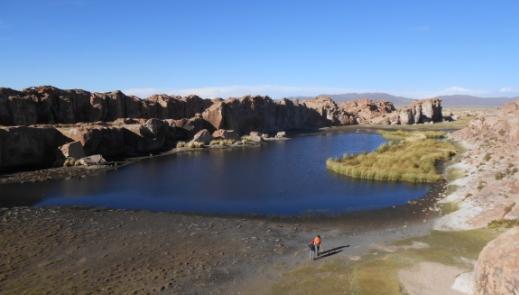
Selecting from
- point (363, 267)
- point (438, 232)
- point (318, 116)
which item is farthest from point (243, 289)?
point (318, 116)

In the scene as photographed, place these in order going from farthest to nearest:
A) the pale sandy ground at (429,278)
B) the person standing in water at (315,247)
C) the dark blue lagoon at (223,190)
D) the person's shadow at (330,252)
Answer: the dark blue lagoon at (223,190)
the person's shadow at (330,252)
the person standing in water at (315,247)
the pale sandy ground at (429,278)

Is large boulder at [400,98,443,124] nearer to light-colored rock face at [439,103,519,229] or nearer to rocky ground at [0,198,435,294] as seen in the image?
light-colored rock face at [439,103,519,229]

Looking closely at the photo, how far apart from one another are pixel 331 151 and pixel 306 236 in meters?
60.0

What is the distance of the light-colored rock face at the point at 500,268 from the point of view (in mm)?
13367

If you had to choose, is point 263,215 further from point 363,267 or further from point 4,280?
point 4,280

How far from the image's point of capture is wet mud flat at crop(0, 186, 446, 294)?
944 inches

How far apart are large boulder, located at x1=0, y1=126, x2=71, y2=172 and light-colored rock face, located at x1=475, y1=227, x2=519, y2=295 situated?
66238 mm

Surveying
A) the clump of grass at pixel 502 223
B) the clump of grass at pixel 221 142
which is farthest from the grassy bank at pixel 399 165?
the clump of grass at pixel 221 142

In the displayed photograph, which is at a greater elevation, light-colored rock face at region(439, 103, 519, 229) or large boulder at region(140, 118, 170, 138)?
large boulder at region(140, 118, 170, 138)

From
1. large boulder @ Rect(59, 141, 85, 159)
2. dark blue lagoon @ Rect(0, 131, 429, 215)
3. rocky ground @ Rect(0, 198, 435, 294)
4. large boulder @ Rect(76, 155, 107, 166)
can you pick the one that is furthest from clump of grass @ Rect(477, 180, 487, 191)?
large boulder @ Rect(59, 141, 85, 159)

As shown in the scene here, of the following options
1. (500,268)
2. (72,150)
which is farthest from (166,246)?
(72,150)

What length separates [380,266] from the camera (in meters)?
25.2

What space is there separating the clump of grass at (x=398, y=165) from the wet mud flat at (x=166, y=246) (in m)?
12.3

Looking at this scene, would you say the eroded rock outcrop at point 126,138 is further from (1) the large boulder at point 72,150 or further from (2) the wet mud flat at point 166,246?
(2) the wet mud flat at point 166,246
